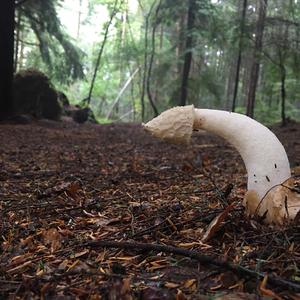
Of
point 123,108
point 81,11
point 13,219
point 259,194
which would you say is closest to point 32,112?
point 13,219

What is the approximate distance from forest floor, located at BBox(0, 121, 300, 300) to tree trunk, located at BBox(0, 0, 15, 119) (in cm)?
659

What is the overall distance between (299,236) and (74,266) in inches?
45.3

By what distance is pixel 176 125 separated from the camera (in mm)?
2641

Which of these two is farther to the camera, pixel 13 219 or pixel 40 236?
pixel 13 219

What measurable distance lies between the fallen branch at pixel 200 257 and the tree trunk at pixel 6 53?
9.10 m

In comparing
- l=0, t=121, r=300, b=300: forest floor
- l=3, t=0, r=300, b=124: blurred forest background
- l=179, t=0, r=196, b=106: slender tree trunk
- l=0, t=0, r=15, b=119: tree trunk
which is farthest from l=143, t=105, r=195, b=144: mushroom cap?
l=179, t=0, r=196, b=106: slender tree trunk

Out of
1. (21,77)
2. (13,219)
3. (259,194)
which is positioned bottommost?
(13,219)

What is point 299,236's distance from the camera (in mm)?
2105

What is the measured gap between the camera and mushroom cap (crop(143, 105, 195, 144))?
8.65ft

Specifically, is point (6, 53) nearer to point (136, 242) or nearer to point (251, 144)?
point (251, 144)

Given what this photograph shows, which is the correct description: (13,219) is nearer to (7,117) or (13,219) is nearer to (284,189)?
(284,189)

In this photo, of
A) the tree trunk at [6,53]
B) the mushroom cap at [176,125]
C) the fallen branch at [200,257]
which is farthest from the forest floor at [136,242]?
the tree trunk at [6,53]

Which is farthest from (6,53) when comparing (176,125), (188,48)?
(176,125)

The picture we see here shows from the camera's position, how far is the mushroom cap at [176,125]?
104 inches
